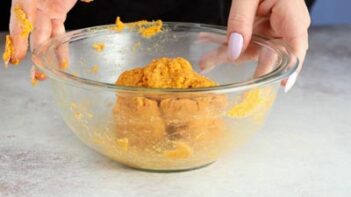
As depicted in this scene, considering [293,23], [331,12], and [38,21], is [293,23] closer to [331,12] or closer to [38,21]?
[38,21]

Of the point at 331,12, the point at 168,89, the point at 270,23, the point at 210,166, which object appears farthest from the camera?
the point at 331,12

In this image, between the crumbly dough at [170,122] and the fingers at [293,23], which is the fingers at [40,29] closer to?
the crumbly dough at [170,122]

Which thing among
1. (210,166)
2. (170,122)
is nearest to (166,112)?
(170,122)

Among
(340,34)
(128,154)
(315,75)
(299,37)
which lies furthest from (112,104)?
(340,34)

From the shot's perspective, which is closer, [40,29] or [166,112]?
[166,112]

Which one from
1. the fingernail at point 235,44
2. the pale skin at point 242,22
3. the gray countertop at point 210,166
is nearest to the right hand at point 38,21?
the pale skin at point 242,22

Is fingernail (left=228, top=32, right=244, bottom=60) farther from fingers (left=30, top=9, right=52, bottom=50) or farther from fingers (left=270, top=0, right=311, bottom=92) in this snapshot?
fingers (left=30, top=9, right=52, bottom=50)

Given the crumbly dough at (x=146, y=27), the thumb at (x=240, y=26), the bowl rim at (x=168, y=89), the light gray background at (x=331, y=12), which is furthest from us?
the light gray background at (x=331, y=12)
